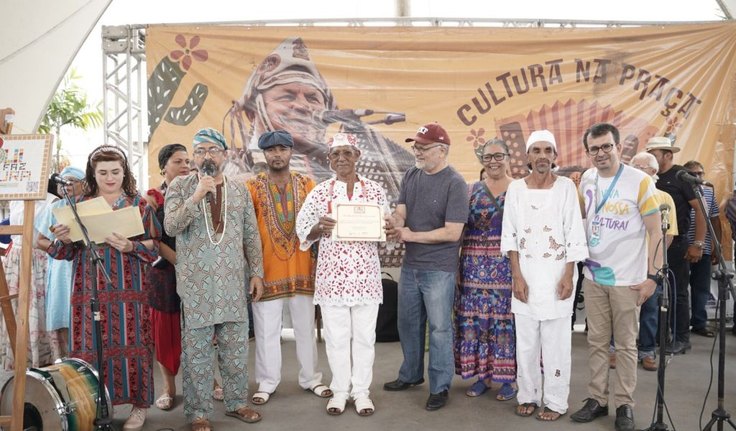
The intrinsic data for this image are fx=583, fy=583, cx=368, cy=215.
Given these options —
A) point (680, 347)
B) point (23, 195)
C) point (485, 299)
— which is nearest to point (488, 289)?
point (485, 299)

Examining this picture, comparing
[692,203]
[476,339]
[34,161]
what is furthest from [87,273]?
[692,203]

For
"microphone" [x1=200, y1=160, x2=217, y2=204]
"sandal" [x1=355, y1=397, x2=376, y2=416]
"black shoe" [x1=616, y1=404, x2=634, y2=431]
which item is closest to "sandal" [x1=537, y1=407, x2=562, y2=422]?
"black shoe" [x1=616, y1=404, x2=634, y2=431]

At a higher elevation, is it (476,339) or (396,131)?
(396,131)

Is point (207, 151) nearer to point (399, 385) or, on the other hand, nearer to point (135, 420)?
point (135, 420)

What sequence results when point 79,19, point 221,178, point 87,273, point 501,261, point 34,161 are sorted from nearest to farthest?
point 34,161, point 87,273, point 221,178, point 501,261, point 79,19

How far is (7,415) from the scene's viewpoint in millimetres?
3035

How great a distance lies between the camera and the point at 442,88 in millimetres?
5973

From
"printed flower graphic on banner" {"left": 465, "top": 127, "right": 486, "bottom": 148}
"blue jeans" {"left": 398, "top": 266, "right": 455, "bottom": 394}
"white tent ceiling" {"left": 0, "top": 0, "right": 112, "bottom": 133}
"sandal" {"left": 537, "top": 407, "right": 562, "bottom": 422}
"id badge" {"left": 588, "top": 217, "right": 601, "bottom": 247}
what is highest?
"white tent ceiling" {"left": 0, "top": 0, "right": 112, "bottom": 133}

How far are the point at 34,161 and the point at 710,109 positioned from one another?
6.15 m

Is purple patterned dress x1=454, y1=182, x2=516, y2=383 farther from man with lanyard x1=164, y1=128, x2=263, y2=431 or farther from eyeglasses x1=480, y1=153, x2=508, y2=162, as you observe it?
man with lanyard x1=164, y1=128, x2=263, y2=431

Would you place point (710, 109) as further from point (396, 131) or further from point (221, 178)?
point (221, 178)

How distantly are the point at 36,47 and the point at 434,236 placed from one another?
12.9 ft

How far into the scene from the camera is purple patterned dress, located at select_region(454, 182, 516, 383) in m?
3.91

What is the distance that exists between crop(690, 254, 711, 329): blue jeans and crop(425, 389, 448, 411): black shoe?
347cm
